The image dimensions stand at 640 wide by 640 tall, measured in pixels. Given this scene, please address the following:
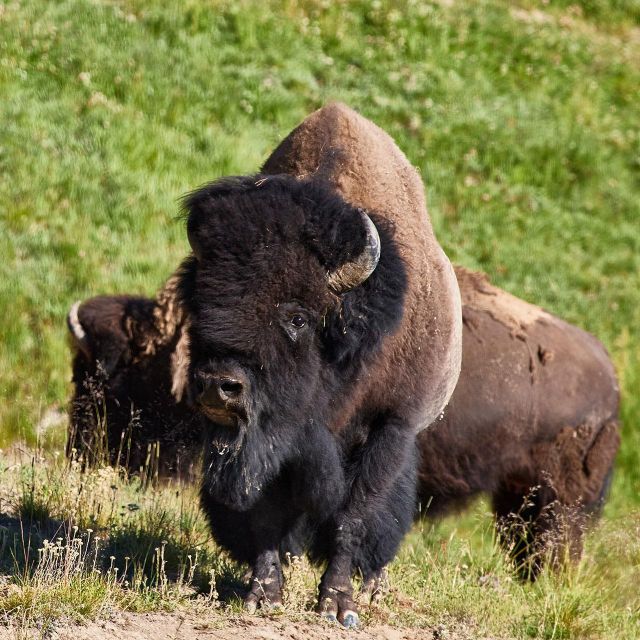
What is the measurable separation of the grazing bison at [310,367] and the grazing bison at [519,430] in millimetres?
1970

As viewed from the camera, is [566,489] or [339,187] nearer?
[339,187]

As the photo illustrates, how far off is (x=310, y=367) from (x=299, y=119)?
35.1ft

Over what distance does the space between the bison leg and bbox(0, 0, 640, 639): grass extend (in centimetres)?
249

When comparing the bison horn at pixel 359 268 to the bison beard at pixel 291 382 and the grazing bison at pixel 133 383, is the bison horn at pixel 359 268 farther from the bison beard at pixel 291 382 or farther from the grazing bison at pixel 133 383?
the grazing bison at pixel 133 383

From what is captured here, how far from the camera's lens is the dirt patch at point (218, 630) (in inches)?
166

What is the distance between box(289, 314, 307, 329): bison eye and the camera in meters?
4.81

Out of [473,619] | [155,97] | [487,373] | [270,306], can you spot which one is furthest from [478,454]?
[155,97]

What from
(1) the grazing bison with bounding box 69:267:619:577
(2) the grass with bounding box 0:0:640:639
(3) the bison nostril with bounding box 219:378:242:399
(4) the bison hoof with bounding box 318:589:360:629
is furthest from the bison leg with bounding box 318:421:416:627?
(2) the grass with bounding box 0:0:640:639

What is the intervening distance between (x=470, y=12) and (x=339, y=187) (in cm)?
1367

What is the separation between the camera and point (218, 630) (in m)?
4.60

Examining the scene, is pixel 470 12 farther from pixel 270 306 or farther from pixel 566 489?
pixel 270 306

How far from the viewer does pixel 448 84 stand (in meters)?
16.7

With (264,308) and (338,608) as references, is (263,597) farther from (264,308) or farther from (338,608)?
(264,308)

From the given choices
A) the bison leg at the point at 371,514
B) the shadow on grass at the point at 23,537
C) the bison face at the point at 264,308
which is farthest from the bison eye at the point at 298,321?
the shadow on grass at the point at 23,537
